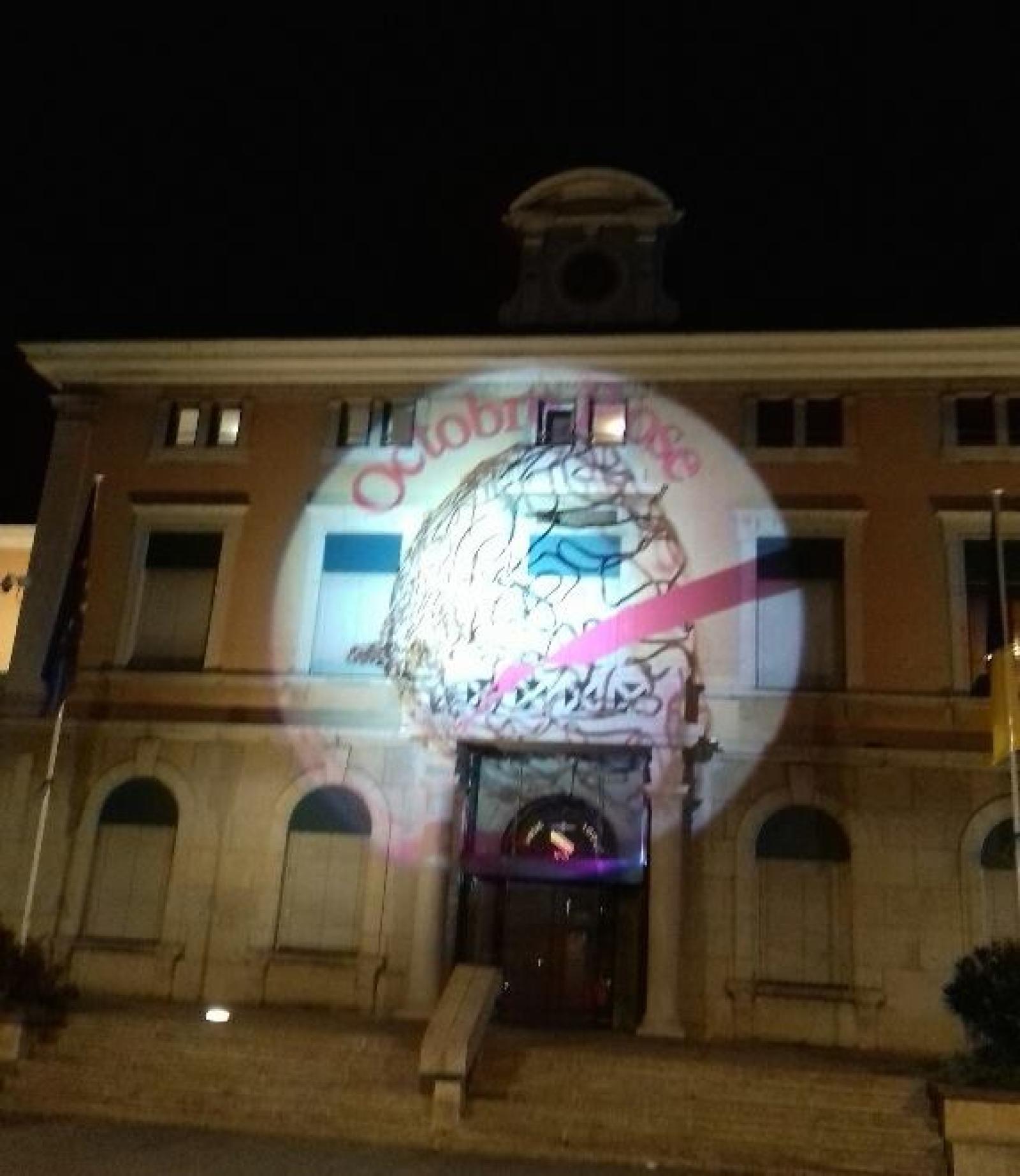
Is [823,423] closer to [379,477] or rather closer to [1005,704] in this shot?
[1005,704]

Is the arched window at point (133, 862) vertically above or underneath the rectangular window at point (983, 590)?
underneath

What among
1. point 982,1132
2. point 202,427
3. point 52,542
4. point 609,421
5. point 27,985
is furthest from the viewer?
point 202,427

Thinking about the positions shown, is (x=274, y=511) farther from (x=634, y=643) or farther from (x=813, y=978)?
(x=813, y=978)

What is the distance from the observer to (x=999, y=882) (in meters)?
16.3

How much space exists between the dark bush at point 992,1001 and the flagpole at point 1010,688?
2394mm

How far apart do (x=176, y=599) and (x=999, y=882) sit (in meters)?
13.2

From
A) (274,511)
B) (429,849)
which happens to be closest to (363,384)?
(274,511)

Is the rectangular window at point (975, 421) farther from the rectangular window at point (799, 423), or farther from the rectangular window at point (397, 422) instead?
the rectangular window at point (397, 422)

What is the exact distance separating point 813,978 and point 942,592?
5.86m

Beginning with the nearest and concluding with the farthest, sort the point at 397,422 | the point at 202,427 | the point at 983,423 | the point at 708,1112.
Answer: the point at 708,1112 < the point at 983,423 < the point at 397,422 < the point at 202,427

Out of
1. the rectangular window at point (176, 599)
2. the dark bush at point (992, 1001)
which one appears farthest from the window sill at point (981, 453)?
the rectangular window at point (176, 599)

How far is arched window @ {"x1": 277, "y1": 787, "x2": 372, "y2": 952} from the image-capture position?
17.6m

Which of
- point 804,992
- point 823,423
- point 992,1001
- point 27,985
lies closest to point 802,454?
point 823,423

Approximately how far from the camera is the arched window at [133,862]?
59.4 ft
